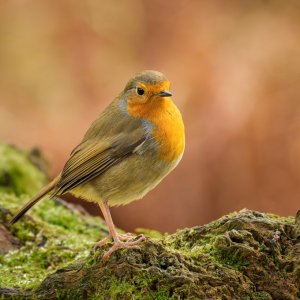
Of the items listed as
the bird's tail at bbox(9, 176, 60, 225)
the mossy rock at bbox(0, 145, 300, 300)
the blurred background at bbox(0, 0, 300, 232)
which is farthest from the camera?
the blurred background at bbox(0, 0, 300, 232)

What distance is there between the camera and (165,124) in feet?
12.4

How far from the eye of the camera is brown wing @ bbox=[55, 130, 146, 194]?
12.5 feet

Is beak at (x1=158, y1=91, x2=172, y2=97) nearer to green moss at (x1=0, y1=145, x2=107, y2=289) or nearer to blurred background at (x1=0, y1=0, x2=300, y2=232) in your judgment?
green moss at (x1=0, y1=145, x2=107, y2=289)

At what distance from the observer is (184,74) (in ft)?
31.1

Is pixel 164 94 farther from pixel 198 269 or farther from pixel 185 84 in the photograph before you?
pixel 185 84

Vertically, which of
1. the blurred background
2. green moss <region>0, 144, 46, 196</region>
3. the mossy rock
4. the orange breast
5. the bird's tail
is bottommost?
the mossy rock

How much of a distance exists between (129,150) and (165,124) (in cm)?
24

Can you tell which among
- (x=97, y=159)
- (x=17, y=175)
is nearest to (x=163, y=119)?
(x=97, y=159)

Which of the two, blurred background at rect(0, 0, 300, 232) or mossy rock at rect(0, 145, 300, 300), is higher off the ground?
blurred background at rect(0, 0, 300, 232)

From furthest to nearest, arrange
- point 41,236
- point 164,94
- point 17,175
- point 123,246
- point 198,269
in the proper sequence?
point 17,175 → point 41,236 → point 164,94 → point 123,246 → point 198,269

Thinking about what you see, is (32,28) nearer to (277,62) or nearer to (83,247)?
(277,62)

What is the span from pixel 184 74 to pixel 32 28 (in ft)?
8.20

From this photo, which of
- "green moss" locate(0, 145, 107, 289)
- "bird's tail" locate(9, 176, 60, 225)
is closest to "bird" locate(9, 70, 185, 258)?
"bird's tail" locate(9, 176, 60, 225)

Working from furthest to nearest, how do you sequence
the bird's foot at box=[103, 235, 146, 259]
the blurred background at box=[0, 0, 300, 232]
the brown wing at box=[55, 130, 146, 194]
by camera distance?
the blurred background at box=[0, 0, 300, 232] → the brown wing at box=[55, 130, 146, 194] → the bird's foot at box=[103, 235, 146, 259]
